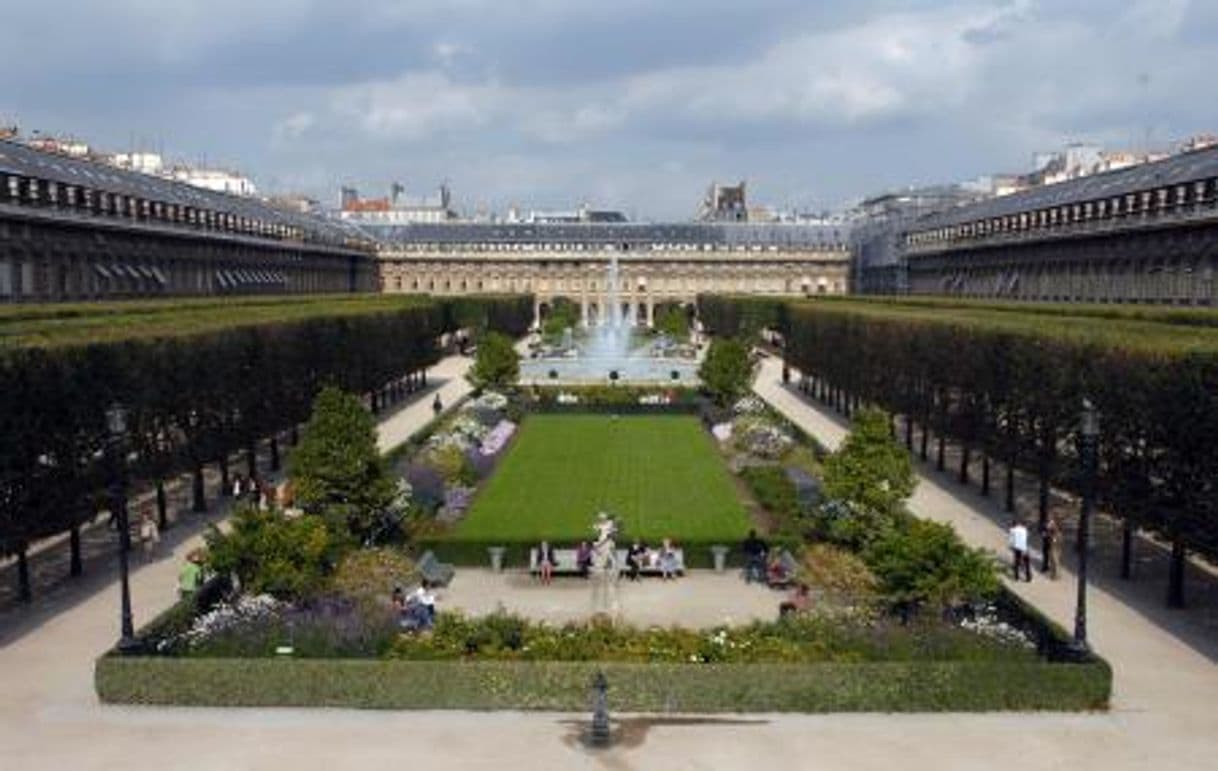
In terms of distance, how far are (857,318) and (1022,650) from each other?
38.2 metres

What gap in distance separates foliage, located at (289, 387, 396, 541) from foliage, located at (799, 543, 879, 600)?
366 inches

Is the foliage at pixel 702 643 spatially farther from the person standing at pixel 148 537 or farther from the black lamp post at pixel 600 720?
the person standing at pixel 148 537

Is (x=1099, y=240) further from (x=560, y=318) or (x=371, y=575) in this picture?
(x=560, y=318)

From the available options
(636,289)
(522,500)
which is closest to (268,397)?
(522,500)

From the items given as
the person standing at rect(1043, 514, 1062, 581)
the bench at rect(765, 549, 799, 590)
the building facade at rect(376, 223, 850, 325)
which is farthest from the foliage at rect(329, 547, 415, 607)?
the building facade at rect(376, 223, 850, 325)

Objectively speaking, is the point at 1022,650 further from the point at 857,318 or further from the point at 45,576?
the point at 857,318

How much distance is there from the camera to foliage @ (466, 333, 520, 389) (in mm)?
68375

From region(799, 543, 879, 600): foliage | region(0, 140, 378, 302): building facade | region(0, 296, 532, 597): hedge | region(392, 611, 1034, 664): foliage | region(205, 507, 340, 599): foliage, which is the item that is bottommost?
region(799, 543, 879, 600): foliage

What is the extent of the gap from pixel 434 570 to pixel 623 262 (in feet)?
481

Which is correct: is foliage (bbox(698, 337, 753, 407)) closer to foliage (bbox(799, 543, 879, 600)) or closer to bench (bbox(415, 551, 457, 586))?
foliage (bbox(799, 543, 879, 600))

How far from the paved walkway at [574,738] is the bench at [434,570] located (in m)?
8.30

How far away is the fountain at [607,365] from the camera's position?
83500 millimetres

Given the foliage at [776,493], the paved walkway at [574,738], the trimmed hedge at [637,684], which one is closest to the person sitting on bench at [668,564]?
the foliage at [776,493]

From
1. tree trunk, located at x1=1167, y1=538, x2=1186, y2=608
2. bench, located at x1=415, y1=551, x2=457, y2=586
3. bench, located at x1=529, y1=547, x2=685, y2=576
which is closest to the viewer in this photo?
tree trunk, located at x1=1167, y1=538, x2=1186, y2=608
